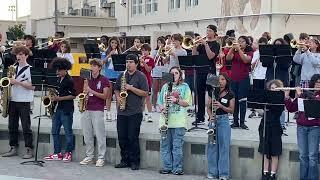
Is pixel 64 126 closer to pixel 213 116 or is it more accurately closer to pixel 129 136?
pixel 129 136

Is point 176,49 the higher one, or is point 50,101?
point 176,49

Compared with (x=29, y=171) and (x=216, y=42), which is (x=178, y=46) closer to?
(x=216, y=42)

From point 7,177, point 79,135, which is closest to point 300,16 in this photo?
point 79,135

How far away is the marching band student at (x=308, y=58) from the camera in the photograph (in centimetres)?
1045

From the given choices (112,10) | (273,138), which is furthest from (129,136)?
(112,10)

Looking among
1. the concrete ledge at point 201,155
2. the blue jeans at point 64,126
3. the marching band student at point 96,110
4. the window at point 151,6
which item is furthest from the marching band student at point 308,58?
the window at point 151,6

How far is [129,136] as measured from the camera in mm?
10062

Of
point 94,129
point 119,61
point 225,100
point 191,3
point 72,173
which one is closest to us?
point 225,100

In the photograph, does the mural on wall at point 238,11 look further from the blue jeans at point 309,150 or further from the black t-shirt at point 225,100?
the blue jeans at point 309,150

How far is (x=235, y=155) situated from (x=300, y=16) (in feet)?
62.4

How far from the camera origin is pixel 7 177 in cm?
933

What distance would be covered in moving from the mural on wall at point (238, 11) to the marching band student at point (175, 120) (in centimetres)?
1906

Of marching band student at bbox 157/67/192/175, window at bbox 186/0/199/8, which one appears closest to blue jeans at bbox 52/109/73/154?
marching band student at bbox 157/67/192/175

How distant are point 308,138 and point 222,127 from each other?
4.64 feet
